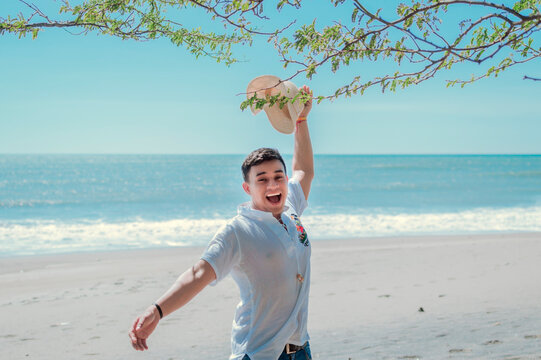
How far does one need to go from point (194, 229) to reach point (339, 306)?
1046 cm

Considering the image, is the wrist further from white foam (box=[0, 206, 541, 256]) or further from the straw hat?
white foam (box=[0, 206, 541, 256])

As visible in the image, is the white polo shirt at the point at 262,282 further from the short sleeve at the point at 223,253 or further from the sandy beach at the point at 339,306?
the sandy beach at the point at 339,306

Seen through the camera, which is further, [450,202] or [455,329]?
[450,202]

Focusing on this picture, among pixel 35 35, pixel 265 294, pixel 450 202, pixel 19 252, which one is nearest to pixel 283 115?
pixel 265 294

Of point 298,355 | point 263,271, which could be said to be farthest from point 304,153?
point 298,355

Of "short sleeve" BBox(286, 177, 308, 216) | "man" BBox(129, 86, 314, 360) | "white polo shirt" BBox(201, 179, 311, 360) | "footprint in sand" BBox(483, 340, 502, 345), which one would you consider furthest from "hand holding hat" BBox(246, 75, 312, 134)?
"footprint in sand" BBox(483, 340, 502, 345)

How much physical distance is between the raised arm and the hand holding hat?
1.2 inches

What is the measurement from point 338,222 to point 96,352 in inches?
524

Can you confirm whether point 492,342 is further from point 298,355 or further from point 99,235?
point 99,235

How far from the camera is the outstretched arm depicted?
6.63 feet

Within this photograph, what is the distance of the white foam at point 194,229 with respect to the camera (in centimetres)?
1402

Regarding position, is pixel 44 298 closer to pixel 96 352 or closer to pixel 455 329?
pixel 96 352

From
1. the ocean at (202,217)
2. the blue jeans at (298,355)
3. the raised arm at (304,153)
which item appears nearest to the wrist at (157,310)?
the blue jeans at (298,355)

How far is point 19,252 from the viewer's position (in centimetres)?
1266
